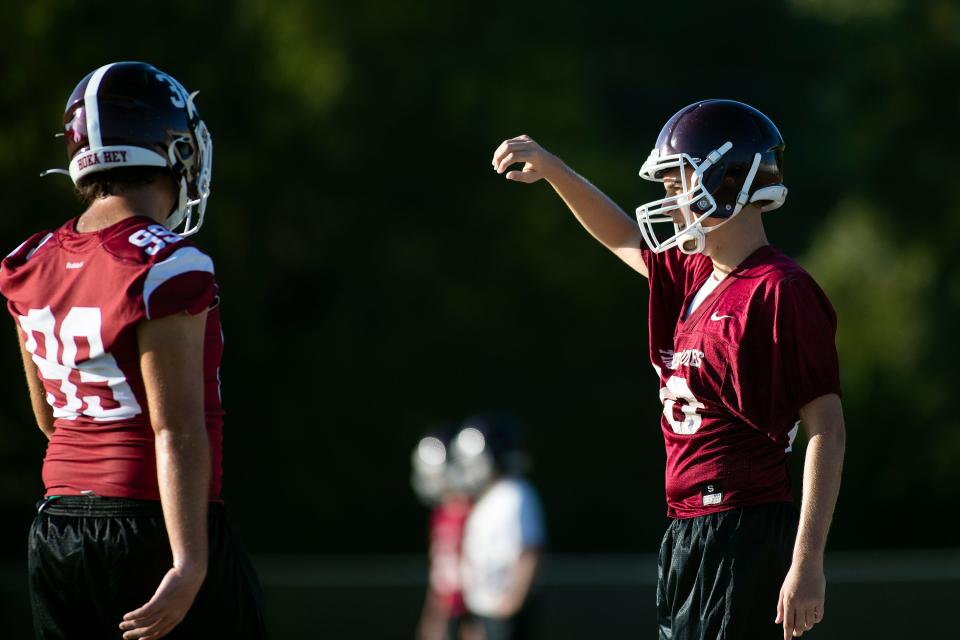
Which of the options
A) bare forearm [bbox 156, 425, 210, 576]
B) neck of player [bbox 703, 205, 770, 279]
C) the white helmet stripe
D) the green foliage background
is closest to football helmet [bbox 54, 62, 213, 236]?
the white helmet stripe

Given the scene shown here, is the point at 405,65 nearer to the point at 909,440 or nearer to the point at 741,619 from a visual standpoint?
the point at 909,440

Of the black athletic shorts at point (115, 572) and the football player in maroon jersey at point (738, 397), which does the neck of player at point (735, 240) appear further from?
the black athletic shorts at point (115, 572)

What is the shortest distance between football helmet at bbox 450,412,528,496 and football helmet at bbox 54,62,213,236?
6.08m

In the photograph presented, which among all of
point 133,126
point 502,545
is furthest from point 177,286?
point 502,545

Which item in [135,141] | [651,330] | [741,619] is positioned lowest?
[741,619]

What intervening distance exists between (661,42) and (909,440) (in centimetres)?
998

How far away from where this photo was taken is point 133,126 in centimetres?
320

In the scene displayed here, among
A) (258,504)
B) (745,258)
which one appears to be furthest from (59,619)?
(258,504)

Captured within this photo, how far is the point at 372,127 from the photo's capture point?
1920 centimetres

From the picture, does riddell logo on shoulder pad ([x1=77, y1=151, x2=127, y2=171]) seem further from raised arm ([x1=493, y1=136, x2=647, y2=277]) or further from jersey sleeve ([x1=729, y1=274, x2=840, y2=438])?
jersey sleeve ([x1=729, y1=274, x2=840, y2=438])

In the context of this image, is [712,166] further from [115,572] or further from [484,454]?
[484,454]

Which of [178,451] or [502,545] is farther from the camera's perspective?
[502,545]

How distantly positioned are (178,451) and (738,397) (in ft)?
4.77

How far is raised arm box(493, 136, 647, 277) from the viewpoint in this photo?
3904 mm
